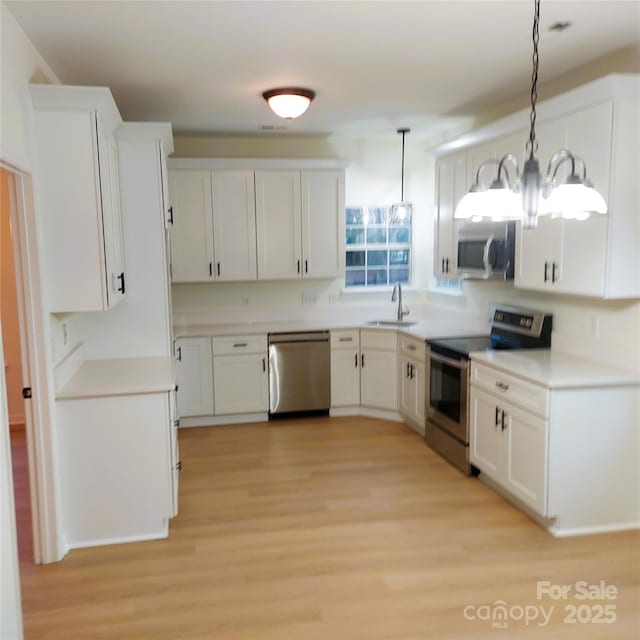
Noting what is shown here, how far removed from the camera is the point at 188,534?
324 cm

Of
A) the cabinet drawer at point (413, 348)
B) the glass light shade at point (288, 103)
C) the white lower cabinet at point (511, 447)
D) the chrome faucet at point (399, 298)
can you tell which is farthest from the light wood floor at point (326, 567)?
the glass light shade at point (288, 103)

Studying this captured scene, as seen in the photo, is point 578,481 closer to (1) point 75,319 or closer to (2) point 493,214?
(2) point 493,214

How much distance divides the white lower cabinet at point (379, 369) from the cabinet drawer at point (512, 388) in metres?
1.44

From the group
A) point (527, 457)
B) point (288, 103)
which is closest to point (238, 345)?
point (288, 103)

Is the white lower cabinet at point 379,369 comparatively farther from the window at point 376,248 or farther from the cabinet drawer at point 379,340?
the window at point 376,248

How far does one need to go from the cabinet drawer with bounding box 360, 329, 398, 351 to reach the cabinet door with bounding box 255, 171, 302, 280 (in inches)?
35.0

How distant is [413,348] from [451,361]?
2.41ft

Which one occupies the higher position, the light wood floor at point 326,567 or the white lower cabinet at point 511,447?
the white lower cabinet at point 511,447

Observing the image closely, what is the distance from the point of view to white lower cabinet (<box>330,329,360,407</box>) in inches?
208

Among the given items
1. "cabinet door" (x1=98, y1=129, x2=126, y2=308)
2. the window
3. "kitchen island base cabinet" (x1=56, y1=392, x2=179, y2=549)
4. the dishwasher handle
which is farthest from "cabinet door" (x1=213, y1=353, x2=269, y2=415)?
"kitchen island base cabinet" (x1=56, y1=392, x2=179, y2=549)

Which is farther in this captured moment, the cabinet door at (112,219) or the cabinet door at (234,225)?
the cabinet door at (234,225)

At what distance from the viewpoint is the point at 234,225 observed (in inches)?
208

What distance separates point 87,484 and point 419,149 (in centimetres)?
437

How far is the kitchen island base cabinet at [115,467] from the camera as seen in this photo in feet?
10.0
